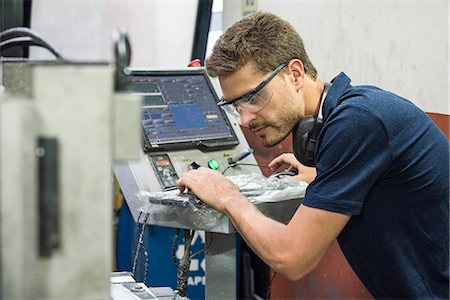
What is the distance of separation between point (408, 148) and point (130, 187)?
31.2 inches

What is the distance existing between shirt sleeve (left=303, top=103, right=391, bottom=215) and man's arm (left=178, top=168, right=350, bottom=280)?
35mm

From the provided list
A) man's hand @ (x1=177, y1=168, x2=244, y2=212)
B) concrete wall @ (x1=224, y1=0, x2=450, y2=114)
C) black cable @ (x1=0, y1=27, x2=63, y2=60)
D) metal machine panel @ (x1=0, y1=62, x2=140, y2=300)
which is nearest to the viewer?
metal machine panel @ (x1=0, y1=62, x2=140, y2=300)

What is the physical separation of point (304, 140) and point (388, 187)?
0.91ft

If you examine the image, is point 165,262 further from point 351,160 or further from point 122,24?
point 351,160

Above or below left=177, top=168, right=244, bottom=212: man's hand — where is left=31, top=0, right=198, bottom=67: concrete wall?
above

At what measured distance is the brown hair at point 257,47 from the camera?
5.78 feet

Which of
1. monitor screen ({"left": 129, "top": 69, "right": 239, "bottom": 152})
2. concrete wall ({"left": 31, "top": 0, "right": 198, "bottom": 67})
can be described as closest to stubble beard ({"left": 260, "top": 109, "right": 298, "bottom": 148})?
monitor screen ({"left": 129, "top": 69, "right": 239, "bottom": 152})

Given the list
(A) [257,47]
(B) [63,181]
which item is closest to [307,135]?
(A) [257,47]

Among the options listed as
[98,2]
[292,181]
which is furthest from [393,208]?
[98,2]

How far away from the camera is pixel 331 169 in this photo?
1.53 m

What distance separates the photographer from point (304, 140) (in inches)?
70.3

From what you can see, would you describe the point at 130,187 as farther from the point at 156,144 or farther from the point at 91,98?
the point at 91,98

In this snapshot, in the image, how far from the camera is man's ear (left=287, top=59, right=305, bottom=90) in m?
1.79

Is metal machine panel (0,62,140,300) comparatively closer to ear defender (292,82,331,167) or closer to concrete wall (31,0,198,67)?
ear defender (292,82,331,167)
